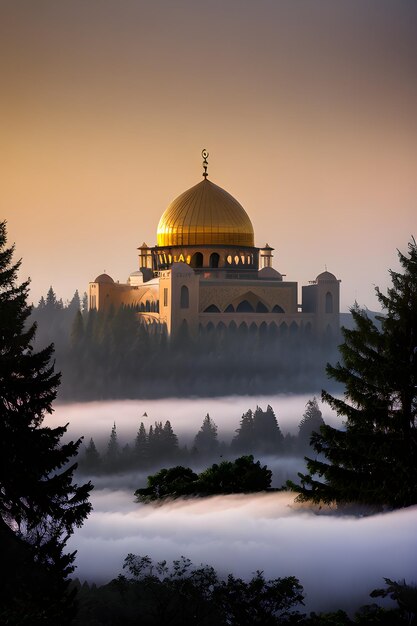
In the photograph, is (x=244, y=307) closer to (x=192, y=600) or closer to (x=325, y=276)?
(x=325, y=276)

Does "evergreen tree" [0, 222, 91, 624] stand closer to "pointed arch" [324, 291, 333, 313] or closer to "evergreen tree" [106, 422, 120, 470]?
"evergreen tree" [106, 422, 120, 470]

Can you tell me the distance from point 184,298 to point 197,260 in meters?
3.42

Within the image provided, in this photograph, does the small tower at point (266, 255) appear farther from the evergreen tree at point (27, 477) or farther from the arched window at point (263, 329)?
the evergreen tree at point (27, 477)

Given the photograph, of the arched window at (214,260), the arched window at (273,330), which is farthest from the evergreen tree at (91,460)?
the arched window at (214,260)

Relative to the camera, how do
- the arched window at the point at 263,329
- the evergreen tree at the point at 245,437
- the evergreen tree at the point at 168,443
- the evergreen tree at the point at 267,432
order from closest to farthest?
1. the evergreen tree at the point at 168,443
2. the evergreen tree at the point at 245,437
3. the evergreen tree at the point at 267,432
4. the arched window at the point at 263,329

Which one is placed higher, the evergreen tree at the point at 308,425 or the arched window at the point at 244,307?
the arched window at the point at 244,307

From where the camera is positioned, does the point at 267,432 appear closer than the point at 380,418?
No

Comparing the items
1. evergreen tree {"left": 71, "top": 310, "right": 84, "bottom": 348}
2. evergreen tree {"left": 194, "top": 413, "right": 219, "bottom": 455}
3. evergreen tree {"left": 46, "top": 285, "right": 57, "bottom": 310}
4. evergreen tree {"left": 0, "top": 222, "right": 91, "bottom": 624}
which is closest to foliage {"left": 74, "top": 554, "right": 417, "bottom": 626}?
evergreen tree {"left": 0, "top": 222, "right": 91, "bottom": 624}

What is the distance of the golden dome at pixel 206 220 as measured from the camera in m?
49.7

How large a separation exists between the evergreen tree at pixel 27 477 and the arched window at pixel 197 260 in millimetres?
33588

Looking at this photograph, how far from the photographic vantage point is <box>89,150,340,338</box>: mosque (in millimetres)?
47562

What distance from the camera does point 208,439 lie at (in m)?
38.7

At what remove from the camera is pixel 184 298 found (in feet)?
155

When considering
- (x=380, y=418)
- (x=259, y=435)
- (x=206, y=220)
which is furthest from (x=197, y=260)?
(x=380, y=418)
